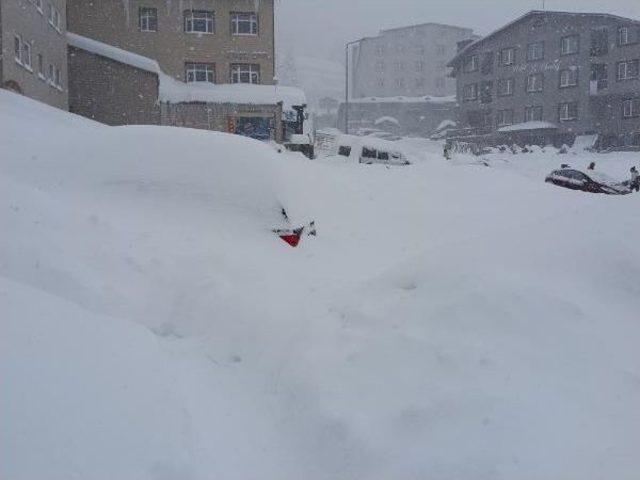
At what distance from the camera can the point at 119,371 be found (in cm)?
371

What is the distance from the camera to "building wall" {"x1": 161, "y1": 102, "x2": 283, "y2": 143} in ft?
116

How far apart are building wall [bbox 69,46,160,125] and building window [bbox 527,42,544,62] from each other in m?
35.0

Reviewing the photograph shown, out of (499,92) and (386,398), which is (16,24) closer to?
(386,398)

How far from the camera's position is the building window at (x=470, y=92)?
2304 inches

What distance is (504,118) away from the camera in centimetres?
5634

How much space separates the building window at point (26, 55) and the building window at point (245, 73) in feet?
57.0

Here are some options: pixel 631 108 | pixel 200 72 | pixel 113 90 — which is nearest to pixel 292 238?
pixel 113 90

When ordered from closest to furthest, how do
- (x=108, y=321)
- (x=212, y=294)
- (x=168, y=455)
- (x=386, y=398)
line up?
(x=168, y=455)
(x=386, y=398)
(x=108, y=321)
(x=212, y=294)

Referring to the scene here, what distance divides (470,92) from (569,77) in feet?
31.8

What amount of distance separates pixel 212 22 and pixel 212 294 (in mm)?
36603

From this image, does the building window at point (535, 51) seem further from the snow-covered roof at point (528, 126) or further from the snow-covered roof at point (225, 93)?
the snow-covered roof at point (225, 93)

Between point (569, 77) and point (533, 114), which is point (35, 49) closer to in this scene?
point (533, 114)

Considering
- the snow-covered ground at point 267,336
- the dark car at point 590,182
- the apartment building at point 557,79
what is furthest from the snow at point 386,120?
the snow-covered ground at point 267,336

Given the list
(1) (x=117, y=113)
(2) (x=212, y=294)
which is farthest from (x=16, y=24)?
(2) (x=212, y=294)
